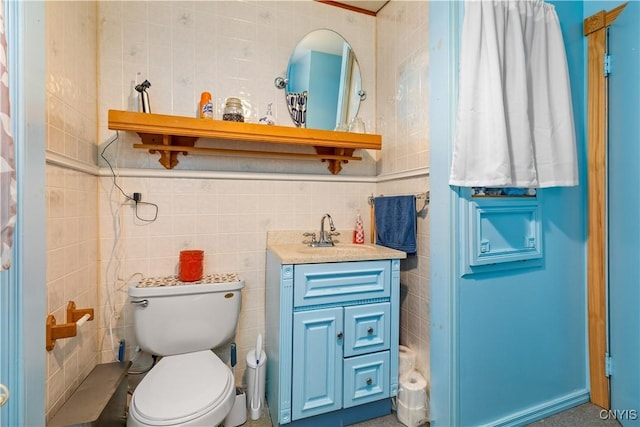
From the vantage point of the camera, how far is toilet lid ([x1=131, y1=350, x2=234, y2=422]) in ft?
3.57

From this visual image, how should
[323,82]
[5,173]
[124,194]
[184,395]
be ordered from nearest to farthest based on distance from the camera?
[5,173], [184,395], [124,194], [323,82]

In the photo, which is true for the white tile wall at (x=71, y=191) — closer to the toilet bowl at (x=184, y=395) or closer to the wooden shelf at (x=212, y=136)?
the wooden shelf at (x=212, y=136)

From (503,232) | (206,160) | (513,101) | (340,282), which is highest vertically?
(513,101)

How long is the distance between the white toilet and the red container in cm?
6

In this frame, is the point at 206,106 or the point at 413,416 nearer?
the point at 413,416

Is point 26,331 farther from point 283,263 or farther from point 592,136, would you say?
point 592,136

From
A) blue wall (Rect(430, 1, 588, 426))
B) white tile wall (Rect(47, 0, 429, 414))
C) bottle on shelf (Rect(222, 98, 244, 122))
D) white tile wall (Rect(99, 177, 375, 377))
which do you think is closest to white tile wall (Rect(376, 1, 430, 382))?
white tile wall (Rect(47, 0, 429, 414))

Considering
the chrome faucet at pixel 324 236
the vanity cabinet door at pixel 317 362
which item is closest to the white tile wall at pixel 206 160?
the chrome faucet at pixel 324 236

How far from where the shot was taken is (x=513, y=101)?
4.13 feet

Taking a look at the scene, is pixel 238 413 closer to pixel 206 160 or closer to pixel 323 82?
pixel 206 160

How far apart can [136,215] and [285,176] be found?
2.86 feet

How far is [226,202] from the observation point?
1742 millimetres

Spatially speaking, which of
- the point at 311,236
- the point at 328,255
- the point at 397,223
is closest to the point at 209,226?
the point at 311,236

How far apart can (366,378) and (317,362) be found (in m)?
0.29
